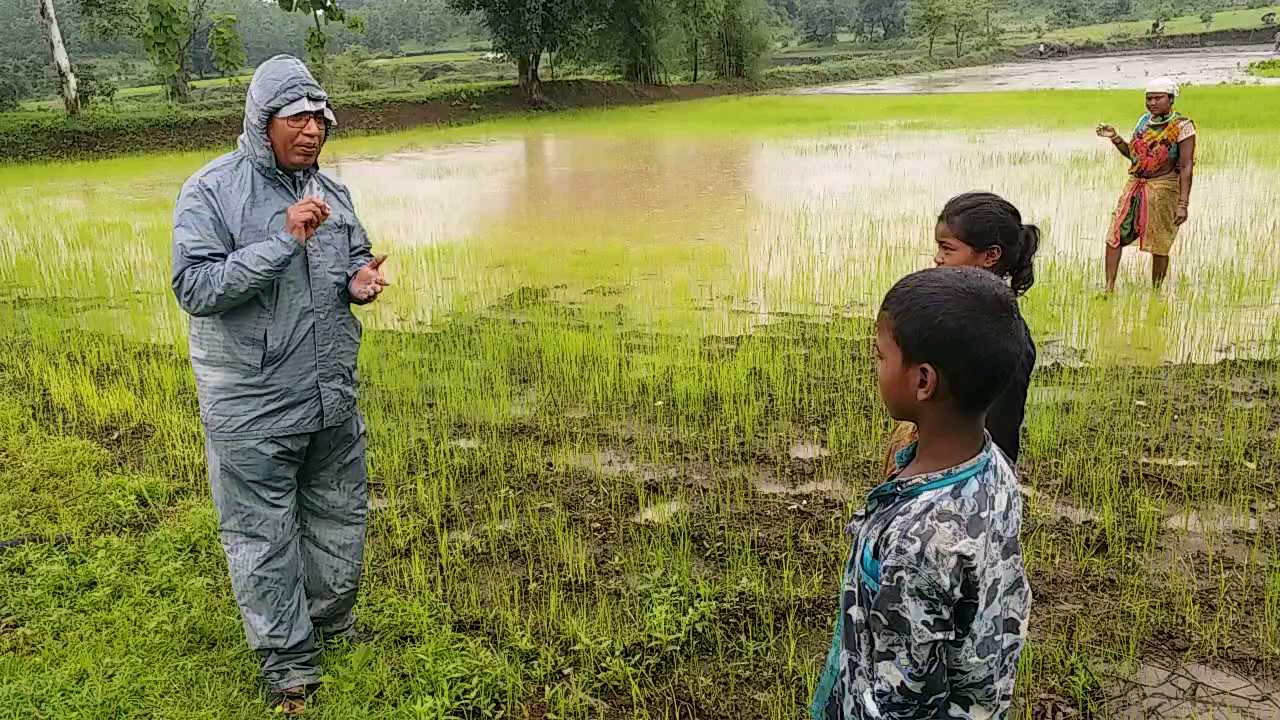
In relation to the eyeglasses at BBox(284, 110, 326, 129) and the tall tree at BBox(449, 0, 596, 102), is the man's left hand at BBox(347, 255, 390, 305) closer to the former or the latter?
the eyeglasses at BBox(284, 110, 326, 129)

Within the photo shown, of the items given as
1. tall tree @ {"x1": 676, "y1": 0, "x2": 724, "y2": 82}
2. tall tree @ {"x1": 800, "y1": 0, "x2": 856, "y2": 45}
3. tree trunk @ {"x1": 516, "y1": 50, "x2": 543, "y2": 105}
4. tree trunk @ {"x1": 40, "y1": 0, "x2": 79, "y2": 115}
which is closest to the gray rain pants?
tree trunk @ {"x1": 40, "y1": 0, "x2": 79, "y2": 115}

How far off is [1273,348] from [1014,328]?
482 centimetres

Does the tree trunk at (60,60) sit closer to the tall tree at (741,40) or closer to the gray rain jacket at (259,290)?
the gray rain jacket at (259,290)

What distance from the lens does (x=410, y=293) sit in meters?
7.38

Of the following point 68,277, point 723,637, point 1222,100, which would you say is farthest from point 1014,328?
point 1222,100

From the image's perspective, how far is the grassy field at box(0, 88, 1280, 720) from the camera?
2.79m

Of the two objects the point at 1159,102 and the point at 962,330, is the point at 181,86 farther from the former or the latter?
the point at 962,330

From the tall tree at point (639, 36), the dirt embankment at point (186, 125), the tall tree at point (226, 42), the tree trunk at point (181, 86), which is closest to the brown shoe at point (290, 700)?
the dirt embankment at point (186, 125)

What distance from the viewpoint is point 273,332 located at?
2537mm

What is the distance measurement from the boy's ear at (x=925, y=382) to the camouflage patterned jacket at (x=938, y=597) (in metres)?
0.12

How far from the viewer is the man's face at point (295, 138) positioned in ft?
8.22

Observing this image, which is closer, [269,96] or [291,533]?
[269,96]

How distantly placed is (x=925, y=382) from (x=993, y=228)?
116cm

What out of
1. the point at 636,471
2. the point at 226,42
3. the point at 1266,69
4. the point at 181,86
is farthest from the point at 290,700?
the point at 1266,69
